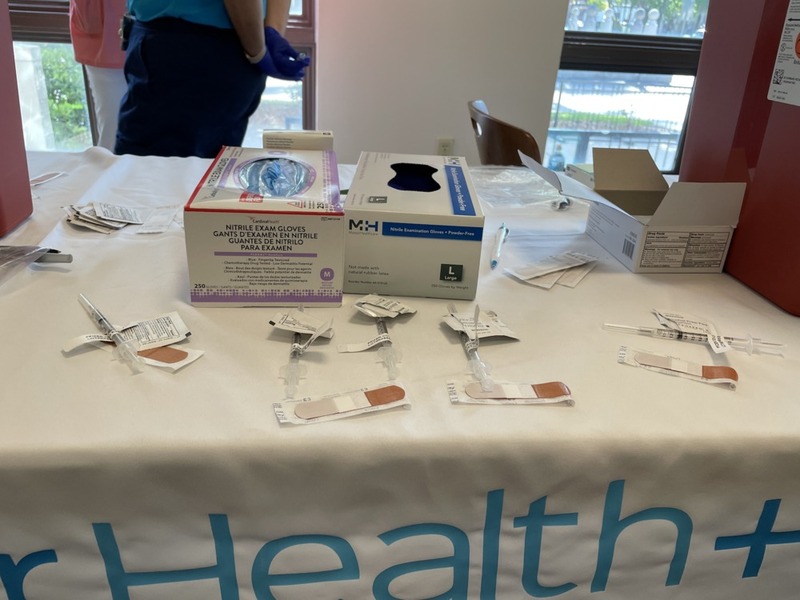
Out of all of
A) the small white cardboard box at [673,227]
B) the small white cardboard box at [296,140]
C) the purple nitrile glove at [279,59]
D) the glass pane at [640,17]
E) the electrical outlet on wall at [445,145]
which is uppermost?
the glass pane at [640,17]

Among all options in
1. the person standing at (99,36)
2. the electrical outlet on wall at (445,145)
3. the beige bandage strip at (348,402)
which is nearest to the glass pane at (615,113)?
the electrical outlet on wall at (445,145)

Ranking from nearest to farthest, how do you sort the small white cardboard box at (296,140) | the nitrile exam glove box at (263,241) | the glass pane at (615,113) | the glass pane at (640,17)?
1. the nitrile exam glove box at (263,241)
2. the small white cardboard box at (296,140)
3. the glass pane at (640,17)
4. the glass pane at (615,113)

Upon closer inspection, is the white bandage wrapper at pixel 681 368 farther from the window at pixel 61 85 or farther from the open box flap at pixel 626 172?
the window at pixel 61 85

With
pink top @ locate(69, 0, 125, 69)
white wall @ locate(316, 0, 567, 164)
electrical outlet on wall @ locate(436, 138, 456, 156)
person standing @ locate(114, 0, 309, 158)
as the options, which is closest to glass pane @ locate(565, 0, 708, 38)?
white wall @ locate(316, 0, 567, 164)

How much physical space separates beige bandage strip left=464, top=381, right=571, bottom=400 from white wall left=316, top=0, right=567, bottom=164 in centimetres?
215

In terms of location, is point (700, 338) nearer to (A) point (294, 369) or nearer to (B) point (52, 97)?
(A) point (294, 369)

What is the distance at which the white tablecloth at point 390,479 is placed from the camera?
52 centimetres

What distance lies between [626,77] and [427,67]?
1073 millimetres

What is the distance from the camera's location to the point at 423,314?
29.1 inches

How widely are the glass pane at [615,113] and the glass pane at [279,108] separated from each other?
119 cm

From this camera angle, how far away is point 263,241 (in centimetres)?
69

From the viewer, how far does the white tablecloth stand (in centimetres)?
52

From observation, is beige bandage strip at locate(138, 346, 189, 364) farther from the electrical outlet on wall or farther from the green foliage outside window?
the green foliage outside window

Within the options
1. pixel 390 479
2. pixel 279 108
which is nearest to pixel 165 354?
pixel 390 479
